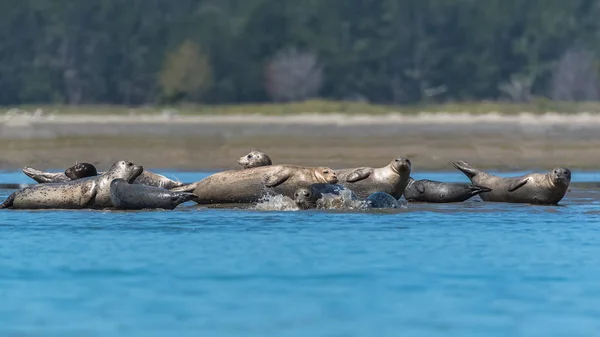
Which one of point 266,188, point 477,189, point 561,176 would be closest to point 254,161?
point 266,188

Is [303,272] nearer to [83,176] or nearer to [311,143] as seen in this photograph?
[83,176]

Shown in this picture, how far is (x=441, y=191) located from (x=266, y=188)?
2325 mm

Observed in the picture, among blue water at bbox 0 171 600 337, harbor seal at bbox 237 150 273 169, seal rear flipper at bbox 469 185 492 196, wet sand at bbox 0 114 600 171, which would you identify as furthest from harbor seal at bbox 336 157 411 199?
wet sand at bbox 0 114 600 171

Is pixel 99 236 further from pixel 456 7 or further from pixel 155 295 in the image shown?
→ pixel 456 7

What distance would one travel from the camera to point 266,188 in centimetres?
1664

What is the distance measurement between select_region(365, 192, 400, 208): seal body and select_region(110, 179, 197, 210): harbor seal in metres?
2.04

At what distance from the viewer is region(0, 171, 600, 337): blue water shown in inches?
368

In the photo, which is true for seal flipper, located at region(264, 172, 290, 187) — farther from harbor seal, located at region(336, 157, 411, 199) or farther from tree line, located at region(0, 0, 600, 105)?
tree line, located at region(0, 0, 600, 105)

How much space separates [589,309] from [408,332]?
159cm

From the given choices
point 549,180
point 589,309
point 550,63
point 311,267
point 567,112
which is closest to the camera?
point 589,309

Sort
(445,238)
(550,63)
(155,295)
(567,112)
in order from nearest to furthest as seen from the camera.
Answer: (155,295) → (445,238) → (567,112) → (550,63)

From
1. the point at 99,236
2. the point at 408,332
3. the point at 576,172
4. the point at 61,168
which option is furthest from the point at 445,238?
the point at 61,168

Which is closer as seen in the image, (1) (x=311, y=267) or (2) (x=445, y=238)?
(1) (x=311, y=267)

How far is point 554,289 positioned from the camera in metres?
10.7
